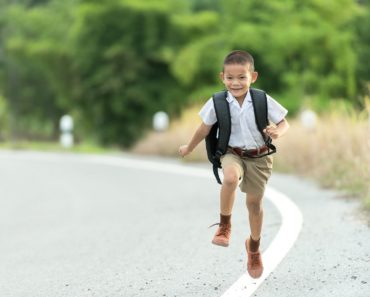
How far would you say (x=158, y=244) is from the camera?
24.1 feet

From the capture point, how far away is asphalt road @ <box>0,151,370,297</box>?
5.47 metres

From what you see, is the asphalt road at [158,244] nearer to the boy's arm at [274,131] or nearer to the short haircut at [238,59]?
the boy's arm at [274,131]

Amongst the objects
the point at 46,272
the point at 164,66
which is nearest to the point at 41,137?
the point at 164,66

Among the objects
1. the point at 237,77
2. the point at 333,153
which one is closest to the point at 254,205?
the point at 237,77

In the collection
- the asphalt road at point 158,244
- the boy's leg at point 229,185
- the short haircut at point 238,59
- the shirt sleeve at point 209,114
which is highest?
the short haircut at point 238,59

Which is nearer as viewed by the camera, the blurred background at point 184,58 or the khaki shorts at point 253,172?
the khaki shorts at point 253,172

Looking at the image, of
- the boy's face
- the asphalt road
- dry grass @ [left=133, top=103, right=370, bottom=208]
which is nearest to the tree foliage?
dry grass @ [left=133, top=103, right=370, bottom=208]

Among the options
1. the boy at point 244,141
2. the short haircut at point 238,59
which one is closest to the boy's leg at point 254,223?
the boy at point 244,141

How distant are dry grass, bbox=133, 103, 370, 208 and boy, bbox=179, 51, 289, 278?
10.5 feet

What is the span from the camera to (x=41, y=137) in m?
59.0

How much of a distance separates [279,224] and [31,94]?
142 ft

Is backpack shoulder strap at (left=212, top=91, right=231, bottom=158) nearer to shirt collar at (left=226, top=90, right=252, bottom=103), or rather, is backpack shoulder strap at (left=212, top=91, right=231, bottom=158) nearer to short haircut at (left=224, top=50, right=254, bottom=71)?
shirt collar at (left=226, top=90, right=252, bottom=103)

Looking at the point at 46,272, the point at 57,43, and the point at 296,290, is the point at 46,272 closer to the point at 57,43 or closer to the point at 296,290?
the point at 296,290

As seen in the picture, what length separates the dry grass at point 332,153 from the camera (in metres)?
10.4
